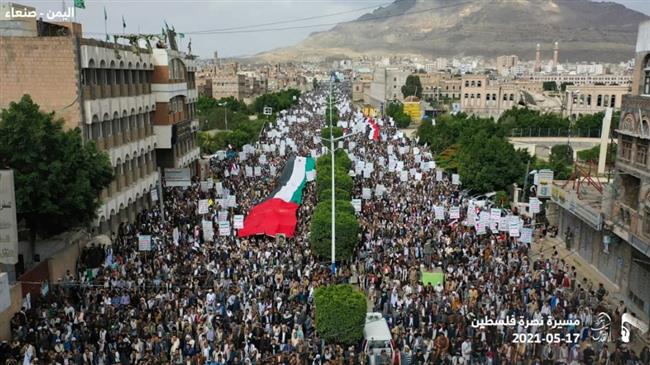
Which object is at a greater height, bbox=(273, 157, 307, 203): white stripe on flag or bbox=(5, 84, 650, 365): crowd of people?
bbox=(273, 157, 307, 203): white stripe on flag

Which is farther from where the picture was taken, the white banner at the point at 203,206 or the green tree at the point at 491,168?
the green tree at the point at 491,168

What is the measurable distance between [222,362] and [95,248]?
1118 cm

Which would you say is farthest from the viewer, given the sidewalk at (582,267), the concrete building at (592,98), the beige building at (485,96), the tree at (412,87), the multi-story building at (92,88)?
the tree at (412,87)

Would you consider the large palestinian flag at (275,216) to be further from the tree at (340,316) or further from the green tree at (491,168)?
the green tree at (491,168)

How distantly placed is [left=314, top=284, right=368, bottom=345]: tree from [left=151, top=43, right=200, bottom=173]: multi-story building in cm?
2416

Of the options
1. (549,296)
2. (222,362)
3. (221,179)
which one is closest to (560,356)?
(549,296)

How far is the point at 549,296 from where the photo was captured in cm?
2170

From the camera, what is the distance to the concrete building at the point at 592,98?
4653 inches

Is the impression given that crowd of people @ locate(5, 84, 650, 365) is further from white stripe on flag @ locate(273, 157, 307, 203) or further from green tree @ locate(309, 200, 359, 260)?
white stripe on flag @ locate(273, 157, 307, 203)

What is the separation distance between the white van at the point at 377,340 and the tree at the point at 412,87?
497 feet

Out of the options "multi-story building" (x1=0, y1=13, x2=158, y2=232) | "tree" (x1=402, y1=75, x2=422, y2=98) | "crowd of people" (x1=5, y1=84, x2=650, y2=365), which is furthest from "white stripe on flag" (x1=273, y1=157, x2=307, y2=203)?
"tree" (x1=402, y1=75, x2=422, y2=98)

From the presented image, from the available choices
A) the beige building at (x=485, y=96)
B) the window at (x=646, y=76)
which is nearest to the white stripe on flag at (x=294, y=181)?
the window at (x=646, y=76)

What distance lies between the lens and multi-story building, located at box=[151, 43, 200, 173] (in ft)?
130

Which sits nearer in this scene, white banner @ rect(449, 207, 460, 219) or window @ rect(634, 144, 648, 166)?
window @ rect(634, 144, 648, 166)
